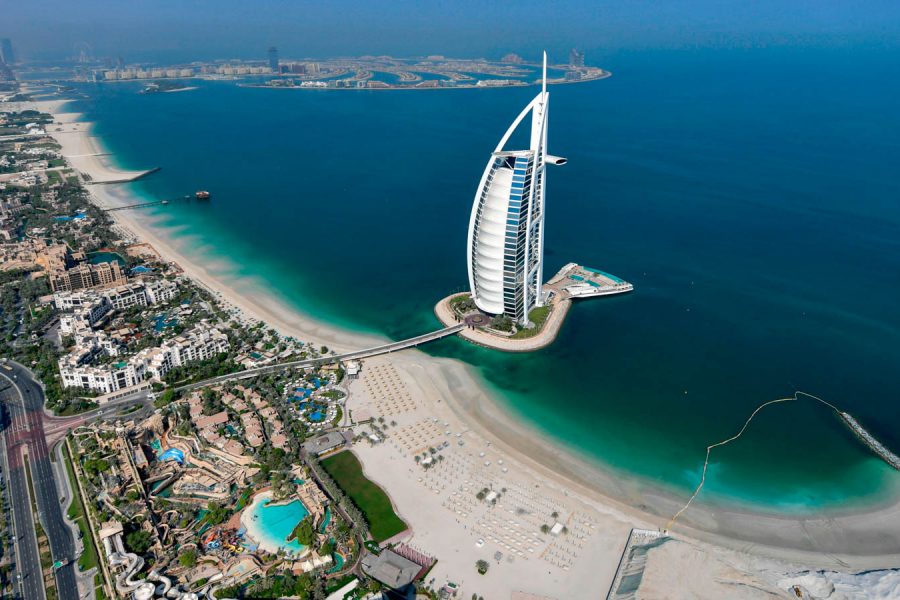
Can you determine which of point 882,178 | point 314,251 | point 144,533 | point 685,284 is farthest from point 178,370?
point 882,178

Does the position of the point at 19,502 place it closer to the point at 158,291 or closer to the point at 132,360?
the point at 132,360

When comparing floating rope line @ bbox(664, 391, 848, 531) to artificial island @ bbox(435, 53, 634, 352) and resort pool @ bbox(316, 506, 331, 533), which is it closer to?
artificial island @ bbox(435, 53, 634, 352)

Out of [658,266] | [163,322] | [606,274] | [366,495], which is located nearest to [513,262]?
[606,274]

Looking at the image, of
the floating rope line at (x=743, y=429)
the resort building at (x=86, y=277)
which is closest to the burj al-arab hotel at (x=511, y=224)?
the floating rope line at (x=743, y=429)

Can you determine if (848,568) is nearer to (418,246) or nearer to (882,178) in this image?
(418,246)

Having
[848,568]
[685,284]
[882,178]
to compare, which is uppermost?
[882,178]

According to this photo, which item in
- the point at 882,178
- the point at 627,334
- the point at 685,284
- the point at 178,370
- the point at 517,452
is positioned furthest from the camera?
the point at 882,178
